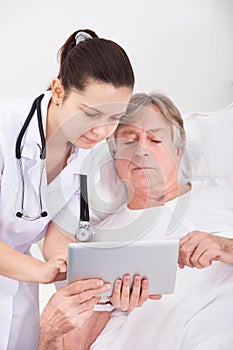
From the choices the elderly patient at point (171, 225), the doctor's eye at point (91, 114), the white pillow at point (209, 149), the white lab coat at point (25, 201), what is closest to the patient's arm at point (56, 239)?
the white lab coat at point (25, 201)

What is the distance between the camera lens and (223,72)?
194 centimetres

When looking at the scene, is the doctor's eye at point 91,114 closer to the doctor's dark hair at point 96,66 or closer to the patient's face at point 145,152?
the doctor's dark hair at point 96,66

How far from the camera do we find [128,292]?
1.36m

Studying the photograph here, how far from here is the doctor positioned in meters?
1.35

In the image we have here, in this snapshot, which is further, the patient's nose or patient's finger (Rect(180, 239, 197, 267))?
the patient's nose

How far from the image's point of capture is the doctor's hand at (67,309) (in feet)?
4.34

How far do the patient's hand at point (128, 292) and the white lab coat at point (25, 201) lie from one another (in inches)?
11.9

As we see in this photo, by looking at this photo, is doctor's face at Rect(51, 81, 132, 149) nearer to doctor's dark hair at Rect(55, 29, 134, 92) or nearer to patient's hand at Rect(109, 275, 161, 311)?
doctor's dark hair at Rect(55, 29, 134, 92)

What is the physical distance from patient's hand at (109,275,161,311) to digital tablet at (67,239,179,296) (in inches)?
0.5

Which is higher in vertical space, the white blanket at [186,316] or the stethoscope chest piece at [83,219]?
the stethoscope chest piece at [83,219]

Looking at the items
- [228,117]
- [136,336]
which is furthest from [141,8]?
[136,336]

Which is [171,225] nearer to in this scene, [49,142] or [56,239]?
[56,239]

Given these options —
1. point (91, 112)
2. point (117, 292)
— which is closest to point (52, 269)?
point (117, 292)

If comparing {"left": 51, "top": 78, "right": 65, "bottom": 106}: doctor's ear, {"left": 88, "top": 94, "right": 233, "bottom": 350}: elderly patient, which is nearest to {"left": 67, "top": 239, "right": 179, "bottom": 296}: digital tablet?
{"left": 88, "top": 94, "right": 233, "bottom": 350}: elderly patient
